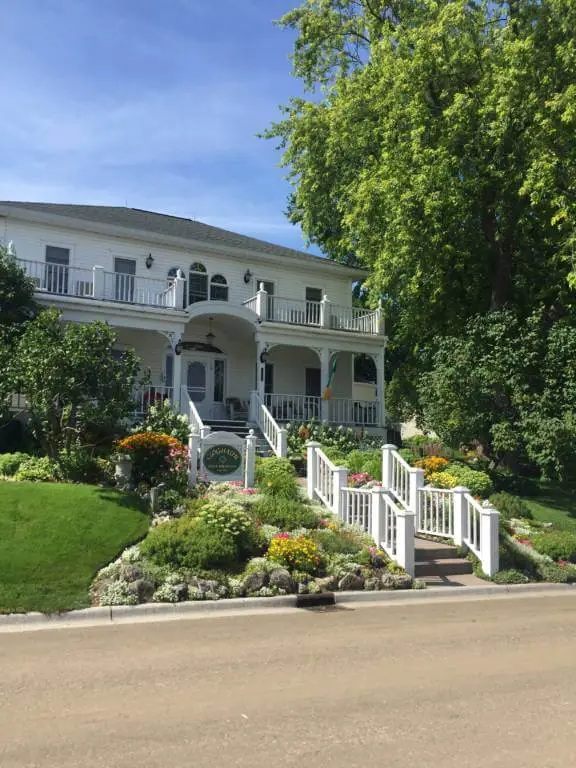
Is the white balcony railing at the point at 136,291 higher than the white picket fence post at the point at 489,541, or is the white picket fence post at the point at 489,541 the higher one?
the white balcony railing at the point at 136,291

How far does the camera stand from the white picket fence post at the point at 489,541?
1175cm

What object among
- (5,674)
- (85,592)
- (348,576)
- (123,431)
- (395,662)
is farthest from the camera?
(123,431)

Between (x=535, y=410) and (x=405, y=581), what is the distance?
27.9 feet

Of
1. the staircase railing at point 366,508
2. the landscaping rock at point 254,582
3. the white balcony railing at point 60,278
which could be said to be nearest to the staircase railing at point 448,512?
the staircase railing at point 366,508

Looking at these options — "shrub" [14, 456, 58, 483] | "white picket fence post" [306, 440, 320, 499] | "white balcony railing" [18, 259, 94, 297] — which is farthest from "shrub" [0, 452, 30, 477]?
"white balcony railing" [18, 259, 94, 297]

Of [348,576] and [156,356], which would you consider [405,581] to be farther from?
[156,356]

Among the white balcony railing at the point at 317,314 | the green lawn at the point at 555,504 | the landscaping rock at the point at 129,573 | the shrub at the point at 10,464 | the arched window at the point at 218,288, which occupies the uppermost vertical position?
the arched window at the point at 218,288

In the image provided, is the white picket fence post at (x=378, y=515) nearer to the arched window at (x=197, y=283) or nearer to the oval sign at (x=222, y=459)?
the oval sign at (x=222, y=459)

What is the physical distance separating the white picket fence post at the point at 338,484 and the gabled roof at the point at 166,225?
12475 mm

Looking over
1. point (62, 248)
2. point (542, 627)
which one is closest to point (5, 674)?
point (542, 627)

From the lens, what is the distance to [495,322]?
19109 mm

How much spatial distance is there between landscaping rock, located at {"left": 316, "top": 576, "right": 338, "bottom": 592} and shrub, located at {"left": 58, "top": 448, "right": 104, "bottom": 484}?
5226 mm

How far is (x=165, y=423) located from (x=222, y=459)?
4368 mm

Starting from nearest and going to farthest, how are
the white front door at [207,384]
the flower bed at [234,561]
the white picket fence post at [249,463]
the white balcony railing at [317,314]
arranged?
the flower bed at [234,561]
the white picket fence post at [249,463]
the white balcony railing at [317,314]
the white front door at [207,384]
